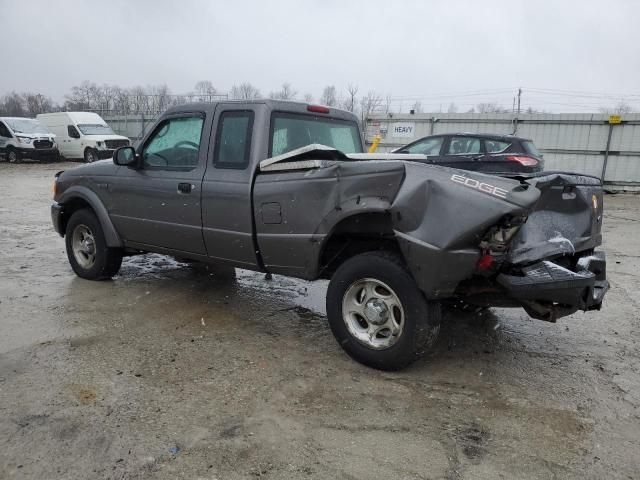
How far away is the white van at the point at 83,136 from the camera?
22.0 meters

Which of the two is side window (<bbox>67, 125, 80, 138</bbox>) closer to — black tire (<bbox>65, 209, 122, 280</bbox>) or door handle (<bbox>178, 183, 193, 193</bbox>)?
black tire (<bbox>65, 209, 122, 280</bbox>)

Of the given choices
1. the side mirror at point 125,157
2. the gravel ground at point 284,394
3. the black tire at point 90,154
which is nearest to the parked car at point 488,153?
the gravel ground at point 284,394

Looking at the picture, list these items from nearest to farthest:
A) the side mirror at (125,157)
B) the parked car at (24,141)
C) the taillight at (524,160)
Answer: the side mirror at (125,157) → the taillight at (524,160) → the parked car at (24,141)

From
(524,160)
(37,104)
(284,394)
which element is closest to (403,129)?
(524,160)

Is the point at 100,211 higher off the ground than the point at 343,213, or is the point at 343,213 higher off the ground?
the point at 343,213

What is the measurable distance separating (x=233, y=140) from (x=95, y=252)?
7.41 ft

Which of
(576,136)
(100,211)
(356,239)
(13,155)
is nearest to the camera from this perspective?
(356,239)

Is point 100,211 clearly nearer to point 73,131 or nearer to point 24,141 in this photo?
point 73,131

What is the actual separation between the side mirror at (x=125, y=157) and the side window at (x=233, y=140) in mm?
1031

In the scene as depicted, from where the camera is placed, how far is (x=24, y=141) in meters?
22.2

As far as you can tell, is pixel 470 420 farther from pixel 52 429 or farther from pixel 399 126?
pixel 399 126

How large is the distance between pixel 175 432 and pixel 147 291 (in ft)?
8.93

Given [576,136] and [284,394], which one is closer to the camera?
[284,394]

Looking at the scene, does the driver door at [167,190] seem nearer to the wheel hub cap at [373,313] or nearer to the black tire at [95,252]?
the black tire at [95,252]
